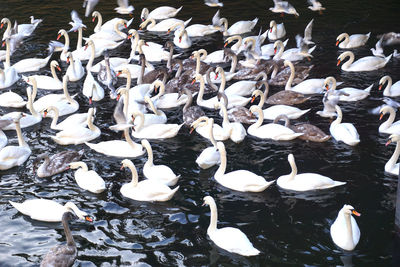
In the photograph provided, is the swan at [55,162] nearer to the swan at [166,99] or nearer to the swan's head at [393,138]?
the swan at [166,99]

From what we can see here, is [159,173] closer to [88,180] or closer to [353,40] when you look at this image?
[88,180]

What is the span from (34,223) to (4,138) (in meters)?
3.15

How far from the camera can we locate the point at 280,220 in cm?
988

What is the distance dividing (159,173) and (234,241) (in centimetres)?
252

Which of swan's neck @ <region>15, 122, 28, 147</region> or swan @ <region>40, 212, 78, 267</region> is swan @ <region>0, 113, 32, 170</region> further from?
swan @ <region>40, 212, 78, 267</region>

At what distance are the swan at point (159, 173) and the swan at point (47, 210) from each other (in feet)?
5.24

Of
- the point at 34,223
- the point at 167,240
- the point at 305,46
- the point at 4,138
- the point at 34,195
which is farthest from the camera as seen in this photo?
the point at 305,46

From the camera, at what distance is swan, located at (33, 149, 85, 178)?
37.6 feet

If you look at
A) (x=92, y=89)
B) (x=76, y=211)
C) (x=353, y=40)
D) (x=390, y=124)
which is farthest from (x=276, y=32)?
(x=76, y=211)

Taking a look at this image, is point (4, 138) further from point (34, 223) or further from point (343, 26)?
Result: point (343, 26)

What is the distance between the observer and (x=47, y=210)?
397 inches

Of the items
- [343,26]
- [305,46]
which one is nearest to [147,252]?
[305,46]

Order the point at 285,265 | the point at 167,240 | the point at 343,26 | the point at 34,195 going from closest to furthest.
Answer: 1. the point at 285,265
2. the point at 167,240
3. the point at 34,195
4. the point at 343,26

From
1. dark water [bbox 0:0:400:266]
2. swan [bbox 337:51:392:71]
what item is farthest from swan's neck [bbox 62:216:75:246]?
swan [bbox 337:51:392:71]
